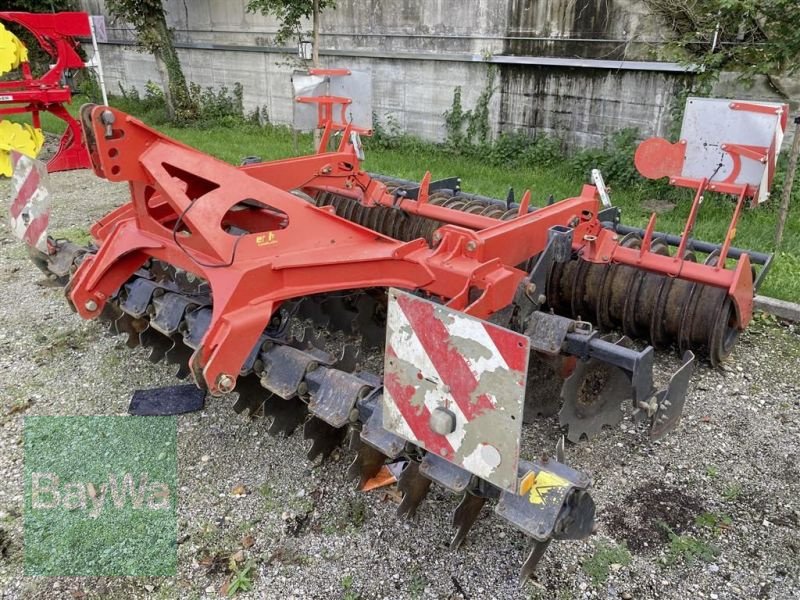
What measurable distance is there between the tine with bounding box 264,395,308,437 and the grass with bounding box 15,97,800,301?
356 centimetres

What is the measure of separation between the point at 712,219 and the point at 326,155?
4228mm

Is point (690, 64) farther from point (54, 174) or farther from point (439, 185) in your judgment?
point (54, 174)

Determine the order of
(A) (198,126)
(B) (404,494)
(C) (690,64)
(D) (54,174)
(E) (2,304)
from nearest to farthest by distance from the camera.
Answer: (B) (404,494) < (E) (2,304) < (C) (690,64) < (D) (54,174) < (A) (198,126)

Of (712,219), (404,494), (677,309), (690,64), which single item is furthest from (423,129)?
(404,494)

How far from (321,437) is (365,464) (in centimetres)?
31

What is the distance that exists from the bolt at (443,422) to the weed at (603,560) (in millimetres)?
937

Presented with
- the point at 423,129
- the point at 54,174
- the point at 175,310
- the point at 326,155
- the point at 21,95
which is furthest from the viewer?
the point at 423,129

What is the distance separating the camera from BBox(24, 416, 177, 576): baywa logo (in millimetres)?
2641

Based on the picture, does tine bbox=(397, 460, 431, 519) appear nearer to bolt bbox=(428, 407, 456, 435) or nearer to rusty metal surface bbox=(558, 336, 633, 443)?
bolt bbox=(428, 407, 456, 435)

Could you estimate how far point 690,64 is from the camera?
6.96 meters

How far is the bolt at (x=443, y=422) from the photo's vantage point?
2.14 meters

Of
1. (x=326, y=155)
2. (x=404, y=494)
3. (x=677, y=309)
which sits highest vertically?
(x=326, y=155)

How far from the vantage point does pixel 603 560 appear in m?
2.60

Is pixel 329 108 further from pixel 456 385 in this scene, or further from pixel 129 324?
pixel 456 385
